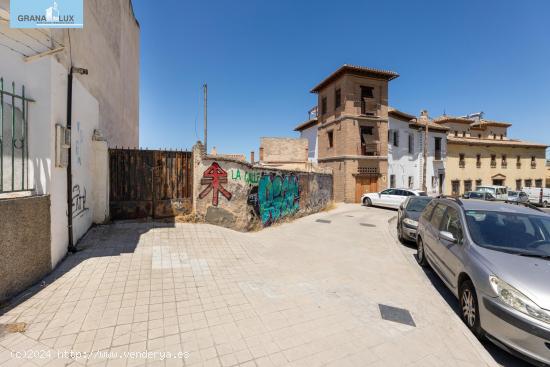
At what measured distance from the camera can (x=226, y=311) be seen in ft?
11.5

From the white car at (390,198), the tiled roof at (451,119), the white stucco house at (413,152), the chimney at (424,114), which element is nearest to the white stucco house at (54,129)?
the white car at (390,198)

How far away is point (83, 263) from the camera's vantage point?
462 cm

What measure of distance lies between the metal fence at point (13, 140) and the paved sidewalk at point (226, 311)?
64.1 inches

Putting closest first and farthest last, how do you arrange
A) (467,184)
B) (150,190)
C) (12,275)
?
(12,275) → (150,190) → (467,184)

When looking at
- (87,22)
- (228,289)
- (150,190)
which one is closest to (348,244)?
(228,289)

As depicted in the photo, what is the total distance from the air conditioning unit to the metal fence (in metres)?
0.47

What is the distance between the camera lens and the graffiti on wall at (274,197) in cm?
892

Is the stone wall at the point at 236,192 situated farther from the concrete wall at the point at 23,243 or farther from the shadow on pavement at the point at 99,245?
the concrete wall at the point at 23,243

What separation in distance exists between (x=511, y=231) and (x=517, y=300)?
A: 1597 millimetres

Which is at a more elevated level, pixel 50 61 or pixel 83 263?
pixel 50 61

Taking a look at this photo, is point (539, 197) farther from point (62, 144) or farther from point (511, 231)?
point (62, 144)

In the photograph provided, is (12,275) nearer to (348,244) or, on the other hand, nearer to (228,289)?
(228,289)

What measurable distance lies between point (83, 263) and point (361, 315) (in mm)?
4941

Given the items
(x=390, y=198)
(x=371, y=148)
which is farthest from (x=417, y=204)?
(x=371, y=148)
